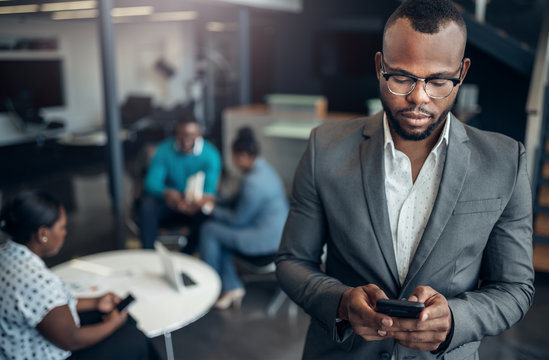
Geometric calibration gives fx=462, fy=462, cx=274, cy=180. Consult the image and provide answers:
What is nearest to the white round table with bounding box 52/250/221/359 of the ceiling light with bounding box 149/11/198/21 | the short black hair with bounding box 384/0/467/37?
the short black hair with bounding box 384/0/467/37

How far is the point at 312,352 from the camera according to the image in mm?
1149

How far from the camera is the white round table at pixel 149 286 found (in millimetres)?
2255

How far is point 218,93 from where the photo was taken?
12695 mm

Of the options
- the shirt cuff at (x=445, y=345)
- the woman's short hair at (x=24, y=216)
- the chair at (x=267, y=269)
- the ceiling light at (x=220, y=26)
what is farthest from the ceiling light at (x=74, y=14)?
the shirt cuff at (x=445, y=345)

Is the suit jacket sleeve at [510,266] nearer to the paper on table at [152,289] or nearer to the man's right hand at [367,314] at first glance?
the man's right hand at [367,314]

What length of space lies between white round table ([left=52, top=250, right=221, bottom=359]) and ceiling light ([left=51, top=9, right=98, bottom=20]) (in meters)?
7.42

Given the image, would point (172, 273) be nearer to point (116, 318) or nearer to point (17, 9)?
point (116, 318)

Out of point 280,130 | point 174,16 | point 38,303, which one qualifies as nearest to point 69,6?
point 174,16

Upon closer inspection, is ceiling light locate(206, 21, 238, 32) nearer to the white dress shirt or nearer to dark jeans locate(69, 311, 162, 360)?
dark jeans locate(69, 311, 162, 360)

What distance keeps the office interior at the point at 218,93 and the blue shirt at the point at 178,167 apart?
1.30 ft

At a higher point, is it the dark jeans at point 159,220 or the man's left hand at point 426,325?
the man's left hand at point 426,325

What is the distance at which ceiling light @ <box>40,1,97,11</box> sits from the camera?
7.59 m

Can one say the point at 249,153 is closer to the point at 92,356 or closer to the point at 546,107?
the point at 92,356

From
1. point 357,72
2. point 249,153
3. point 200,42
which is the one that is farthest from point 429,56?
point 200,42
